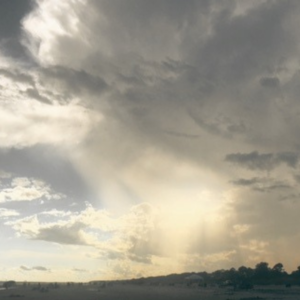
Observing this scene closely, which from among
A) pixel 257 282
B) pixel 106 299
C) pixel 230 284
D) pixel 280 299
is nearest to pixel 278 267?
pixel 257 282

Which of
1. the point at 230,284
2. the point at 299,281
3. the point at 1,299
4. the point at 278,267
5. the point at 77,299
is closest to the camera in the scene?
the point at 77,299

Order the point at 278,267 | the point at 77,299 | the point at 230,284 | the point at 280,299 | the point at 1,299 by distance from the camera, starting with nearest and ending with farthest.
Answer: the point at 280,299 < the point at 77,299 < the point at 1,299 < the point at 230,284 < the point at 278,267

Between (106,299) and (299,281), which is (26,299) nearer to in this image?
(106,299)

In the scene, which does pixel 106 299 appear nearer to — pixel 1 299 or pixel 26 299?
pixel 26 299

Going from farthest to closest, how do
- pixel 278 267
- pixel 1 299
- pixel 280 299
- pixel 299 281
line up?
pixel 278 267, pixel 299 281, pixel 1 299, pixel 280 299

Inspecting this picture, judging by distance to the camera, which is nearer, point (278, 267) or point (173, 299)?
point (173, 299)

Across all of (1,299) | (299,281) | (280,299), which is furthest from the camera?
(299,281)

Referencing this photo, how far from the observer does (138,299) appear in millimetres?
90188

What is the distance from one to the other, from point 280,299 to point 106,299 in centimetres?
4006

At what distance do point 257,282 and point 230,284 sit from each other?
2811 cm

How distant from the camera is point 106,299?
90.6 metres

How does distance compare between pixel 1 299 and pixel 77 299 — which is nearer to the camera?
pixel 77 299

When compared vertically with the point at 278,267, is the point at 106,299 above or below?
below

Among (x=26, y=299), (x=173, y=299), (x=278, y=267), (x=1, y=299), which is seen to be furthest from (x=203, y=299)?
(x=278, y=267)
